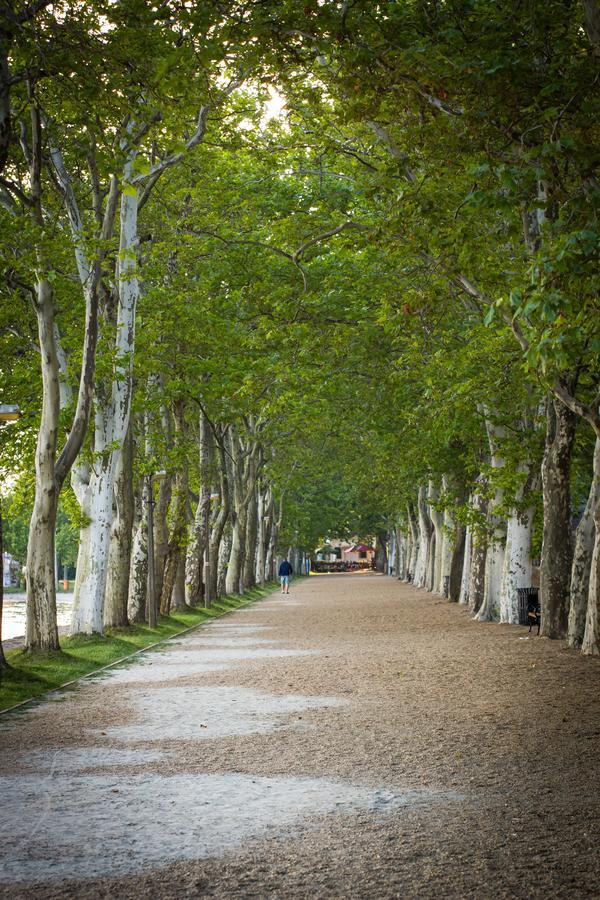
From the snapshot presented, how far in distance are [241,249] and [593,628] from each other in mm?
12767

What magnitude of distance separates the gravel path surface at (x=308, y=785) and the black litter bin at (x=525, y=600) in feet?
27.8

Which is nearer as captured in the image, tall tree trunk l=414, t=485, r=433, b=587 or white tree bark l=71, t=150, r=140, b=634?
white tree bark l=71, t=150, r=140, b=634

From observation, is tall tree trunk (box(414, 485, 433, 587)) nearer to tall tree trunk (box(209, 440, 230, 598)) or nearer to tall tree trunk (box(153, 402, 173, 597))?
tall tree trunk (box(209, 440, 230, 598))

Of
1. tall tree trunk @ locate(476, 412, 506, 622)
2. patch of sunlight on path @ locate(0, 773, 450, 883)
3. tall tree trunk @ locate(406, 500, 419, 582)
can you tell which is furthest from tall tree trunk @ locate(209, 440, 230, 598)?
patch of sunlight on path @ locate(0, 773, 450, 883)

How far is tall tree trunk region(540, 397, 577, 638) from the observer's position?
840 inches

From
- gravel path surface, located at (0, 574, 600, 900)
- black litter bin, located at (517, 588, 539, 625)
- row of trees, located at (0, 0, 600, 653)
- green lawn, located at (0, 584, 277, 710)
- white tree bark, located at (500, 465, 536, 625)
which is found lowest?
green lawn, located at (0, 584, 277, 710)

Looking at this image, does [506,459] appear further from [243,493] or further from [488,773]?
[243,493]

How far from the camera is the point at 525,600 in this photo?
2661 cm

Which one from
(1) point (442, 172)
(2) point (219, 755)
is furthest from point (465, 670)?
(2) point (219, 755)

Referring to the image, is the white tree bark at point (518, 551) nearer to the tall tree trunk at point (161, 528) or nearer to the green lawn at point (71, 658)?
the green lawn at point (71, 658)

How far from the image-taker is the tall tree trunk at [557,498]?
21.3 m

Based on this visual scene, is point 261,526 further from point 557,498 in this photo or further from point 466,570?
point 557,498

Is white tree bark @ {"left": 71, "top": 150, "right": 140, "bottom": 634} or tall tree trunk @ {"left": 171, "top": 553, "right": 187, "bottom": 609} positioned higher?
white tree bark @ {"left": 71, "top": 150, "right": 140, "bottom": 634}

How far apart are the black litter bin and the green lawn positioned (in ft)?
25.1
